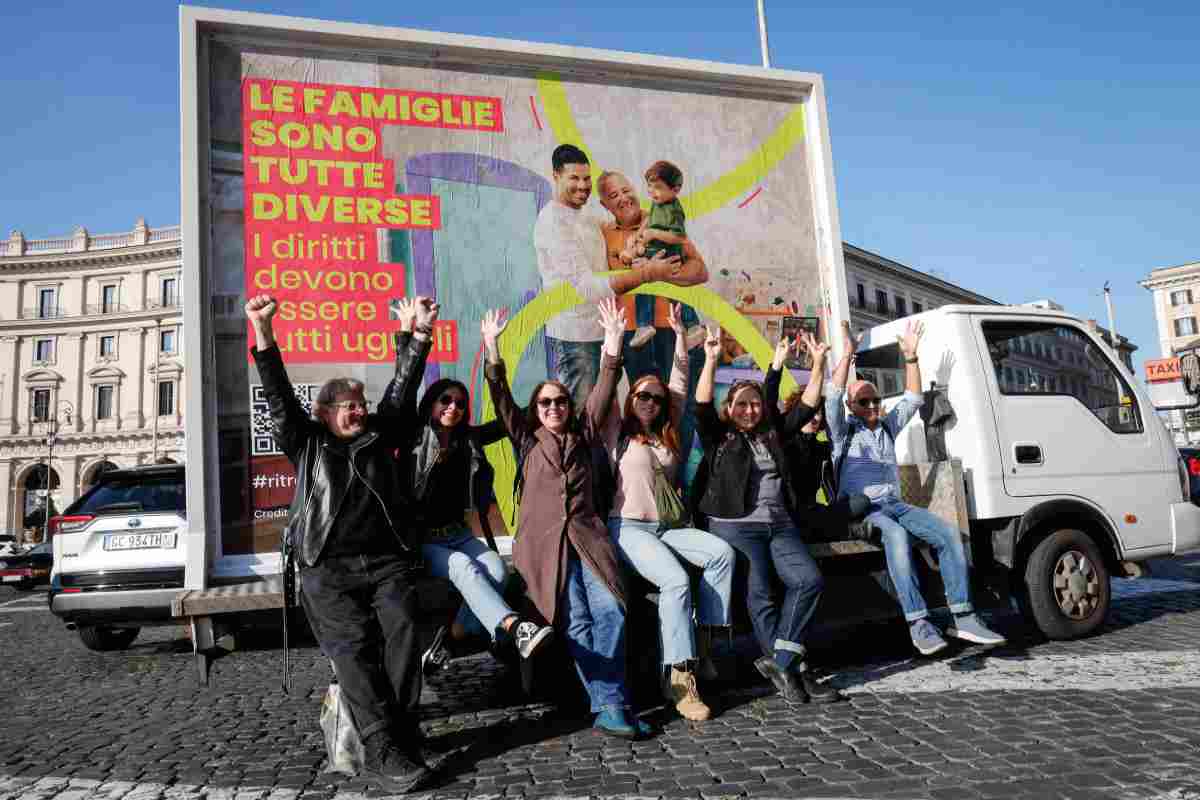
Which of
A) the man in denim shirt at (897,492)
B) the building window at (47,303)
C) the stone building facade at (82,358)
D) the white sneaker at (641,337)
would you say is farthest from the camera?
the building window at (47,303)

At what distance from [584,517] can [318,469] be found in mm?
1290

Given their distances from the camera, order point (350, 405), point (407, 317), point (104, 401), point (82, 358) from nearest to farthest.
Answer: point (350, 405) < point (407, 317) < point (104, 401) < point (82, 358)

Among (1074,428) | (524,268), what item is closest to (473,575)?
(524,268)

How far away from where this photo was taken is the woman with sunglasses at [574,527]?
4055 mm

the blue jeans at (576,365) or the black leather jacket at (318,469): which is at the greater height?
the blue jeans at (576,365)

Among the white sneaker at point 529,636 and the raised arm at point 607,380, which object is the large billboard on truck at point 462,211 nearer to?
the raised arm at point 607,380

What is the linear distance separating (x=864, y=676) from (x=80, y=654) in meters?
6.92

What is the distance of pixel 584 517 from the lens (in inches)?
168

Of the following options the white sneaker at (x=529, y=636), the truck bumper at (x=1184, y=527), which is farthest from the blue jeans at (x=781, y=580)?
the truck bumper at (x=1184, y=527)

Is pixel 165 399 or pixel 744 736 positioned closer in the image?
pixel 744 736

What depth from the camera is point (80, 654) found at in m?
7.82

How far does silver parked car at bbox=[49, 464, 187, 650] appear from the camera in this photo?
548 cm

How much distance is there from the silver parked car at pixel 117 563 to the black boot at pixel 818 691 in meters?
3.74

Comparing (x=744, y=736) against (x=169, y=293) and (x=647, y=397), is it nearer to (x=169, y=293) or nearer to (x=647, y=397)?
(x=647, y=397)
